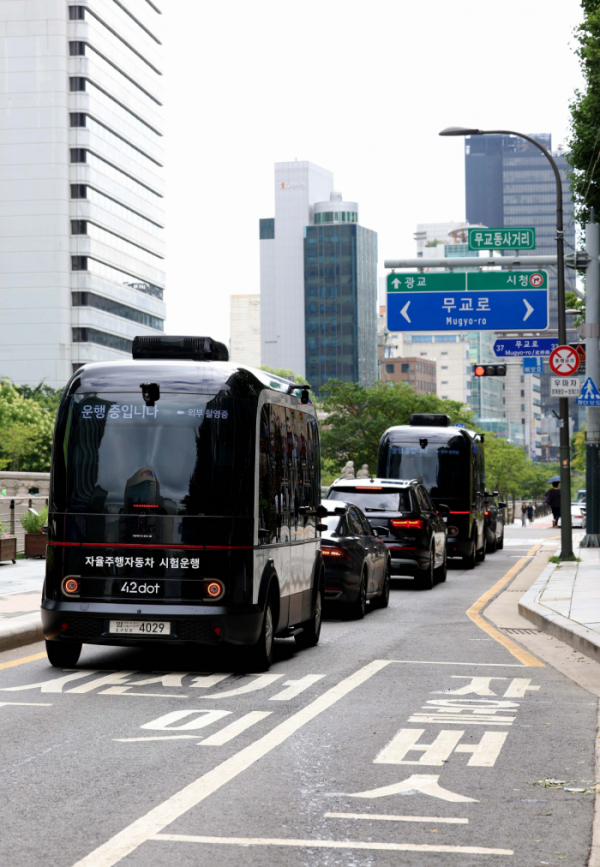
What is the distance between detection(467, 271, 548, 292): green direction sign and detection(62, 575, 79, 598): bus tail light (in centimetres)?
2053

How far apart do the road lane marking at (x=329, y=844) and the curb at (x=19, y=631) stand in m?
7.32

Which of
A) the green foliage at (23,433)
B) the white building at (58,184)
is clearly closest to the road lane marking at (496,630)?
A: the green foliage at (23,433)

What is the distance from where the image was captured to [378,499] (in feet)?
69.8

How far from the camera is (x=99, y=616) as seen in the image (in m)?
10.4

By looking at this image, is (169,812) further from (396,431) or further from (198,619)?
(396,431)

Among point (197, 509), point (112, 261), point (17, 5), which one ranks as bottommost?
point (197, 509)

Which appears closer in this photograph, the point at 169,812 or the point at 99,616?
the point at 169,812

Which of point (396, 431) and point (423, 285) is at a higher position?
point (423, 285)

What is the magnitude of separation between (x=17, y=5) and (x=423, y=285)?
9785 cm

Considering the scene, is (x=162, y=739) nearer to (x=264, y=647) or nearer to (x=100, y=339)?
(x=264, y=647)

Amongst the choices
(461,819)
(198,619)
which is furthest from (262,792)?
(198,619)

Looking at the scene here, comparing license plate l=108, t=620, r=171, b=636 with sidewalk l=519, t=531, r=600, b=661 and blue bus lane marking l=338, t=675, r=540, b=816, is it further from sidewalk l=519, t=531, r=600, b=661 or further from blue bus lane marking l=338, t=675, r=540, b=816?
sidewalk l=519, t=531, r=600, b=661

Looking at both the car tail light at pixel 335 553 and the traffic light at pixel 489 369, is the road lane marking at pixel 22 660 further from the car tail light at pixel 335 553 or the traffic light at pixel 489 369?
the traffic light at pixel 489 369

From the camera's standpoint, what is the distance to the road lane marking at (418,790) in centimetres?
618
